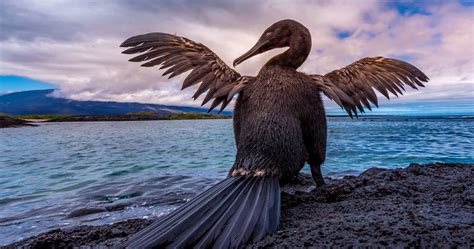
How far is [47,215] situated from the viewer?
14.3 feet

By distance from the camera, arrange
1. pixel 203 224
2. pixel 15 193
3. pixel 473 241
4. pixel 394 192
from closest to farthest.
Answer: pixel 473 241
pixel 203 224
pixel 394 192
pixel 15 193

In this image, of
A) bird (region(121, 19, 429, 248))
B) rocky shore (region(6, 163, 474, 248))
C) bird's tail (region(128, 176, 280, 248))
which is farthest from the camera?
bird (region(121, 19, 429, 248))

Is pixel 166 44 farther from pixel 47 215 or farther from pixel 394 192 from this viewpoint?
pixel 47 215

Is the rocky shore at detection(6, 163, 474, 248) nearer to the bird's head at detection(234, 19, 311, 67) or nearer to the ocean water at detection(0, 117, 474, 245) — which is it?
the ocean water at detection(0, 117, 474, 245)

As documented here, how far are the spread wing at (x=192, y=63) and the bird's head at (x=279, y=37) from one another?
249mm

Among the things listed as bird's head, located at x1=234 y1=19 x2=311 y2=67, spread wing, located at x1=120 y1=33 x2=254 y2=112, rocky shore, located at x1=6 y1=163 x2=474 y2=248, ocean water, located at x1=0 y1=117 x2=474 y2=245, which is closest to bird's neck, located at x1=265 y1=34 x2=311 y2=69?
bird's head, located at x1=234 y1=19 x2=311 y2=67

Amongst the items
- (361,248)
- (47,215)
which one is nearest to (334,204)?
(361,248)

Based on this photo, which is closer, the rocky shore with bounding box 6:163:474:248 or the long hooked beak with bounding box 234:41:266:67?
the rocky shore with bounding box 6:163:474:248

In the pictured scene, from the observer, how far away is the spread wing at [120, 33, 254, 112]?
2893 mm

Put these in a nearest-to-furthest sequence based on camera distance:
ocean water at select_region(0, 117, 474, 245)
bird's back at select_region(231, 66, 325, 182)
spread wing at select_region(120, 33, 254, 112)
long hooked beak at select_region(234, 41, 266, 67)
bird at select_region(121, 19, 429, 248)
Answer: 1. bird at select_region(121, 19, 429, 248)
2. bird's back at select_region(231, 66, 325, 182)
3. spread wing at select_region(120, 33, 254, 112)
4. long hooked beak at select_region(234, 41, 266, 67)
5. ocean water at select_region(0, 117, 474, 245)

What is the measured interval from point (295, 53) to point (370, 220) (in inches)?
72.0

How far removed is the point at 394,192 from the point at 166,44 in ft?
9.63

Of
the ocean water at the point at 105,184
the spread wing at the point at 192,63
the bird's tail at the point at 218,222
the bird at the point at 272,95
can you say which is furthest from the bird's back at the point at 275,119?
the ocean water at the point at 105,184

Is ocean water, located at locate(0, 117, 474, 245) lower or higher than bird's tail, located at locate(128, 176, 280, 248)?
lower
